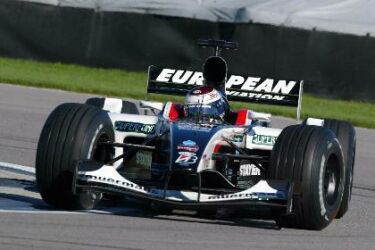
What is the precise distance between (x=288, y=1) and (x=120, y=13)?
3.06 m

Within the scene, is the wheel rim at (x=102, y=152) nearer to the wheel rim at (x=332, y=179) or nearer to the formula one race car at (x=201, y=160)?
the formula one race car at (x=201, y=160)

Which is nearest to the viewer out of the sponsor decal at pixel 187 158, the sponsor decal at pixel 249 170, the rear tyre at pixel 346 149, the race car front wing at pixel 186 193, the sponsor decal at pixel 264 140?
the race car front wing at pixel 186 193

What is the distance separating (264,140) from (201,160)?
31.0 inches

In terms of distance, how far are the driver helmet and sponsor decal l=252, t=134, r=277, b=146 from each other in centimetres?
54

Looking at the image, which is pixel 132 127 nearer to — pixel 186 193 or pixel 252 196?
pixel 186 193

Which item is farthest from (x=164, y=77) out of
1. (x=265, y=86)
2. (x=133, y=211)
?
(x=133, y=211)

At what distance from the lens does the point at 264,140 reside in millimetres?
10352

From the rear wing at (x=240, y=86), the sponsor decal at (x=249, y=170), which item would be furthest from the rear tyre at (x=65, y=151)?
the rear wing at (x=240, y=86)

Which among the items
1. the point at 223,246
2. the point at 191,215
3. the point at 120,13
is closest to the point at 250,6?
the point at 120,13

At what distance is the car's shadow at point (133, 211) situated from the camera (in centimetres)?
972

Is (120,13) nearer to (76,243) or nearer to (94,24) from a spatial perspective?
(94,24)

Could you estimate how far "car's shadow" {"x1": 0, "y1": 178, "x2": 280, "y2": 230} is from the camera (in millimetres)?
9719

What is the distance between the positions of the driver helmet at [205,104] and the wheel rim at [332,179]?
119 cm

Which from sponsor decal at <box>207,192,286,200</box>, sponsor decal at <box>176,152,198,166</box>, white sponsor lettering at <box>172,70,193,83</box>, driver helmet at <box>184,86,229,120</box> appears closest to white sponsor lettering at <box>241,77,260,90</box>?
white sponsor lettering at <box>172,70,193,83</box>
